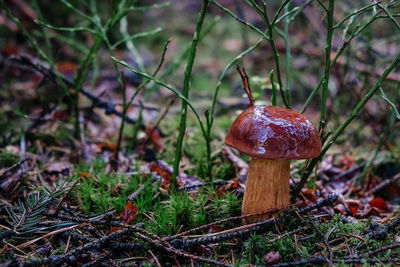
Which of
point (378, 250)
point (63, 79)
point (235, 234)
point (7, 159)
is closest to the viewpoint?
point (378, 250)

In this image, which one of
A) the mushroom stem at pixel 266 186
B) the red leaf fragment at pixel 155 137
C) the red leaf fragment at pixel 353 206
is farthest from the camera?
the red leaf fragment at pixel 155 137

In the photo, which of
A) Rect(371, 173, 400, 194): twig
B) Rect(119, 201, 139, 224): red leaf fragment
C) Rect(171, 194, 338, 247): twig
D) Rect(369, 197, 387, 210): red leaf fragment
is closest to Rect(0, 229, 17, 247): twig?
Rect(119, 201, 139, 224): red leaf fragment

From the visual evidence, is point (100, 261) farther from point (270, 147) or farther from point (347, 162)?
point (347, 162)

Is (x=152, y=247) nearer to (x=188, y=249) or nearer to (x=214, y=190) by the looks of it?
(x=188, y=249)

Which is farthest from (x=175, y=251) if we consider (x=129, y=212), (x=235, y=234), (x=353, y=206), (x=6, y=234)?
(x=353, y=206)

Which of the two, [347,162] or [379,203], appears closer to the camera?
[379,203]

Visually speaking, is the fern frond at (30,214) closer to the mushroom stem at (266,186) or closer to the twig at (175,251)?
the twig at (175,251)

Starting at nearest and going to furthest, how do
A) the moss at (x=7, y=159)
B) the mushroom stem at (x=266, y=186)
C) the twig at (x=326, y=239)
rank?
the twig at (x=326, y=239)
the mushroom stem at (x=266, y=186)
the moss at (x=7, y=159)

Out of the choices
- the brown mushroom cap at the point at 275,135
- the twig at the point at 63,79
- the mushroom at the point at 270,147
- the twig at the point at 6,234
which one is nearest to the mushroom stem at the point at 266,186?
the mushroom at the point at 270,147

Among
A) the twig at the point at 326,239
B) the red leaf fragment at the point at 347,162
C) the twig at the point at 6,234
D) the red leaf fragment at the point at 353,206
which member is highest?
the red leaf fragment at the point at 347,162
